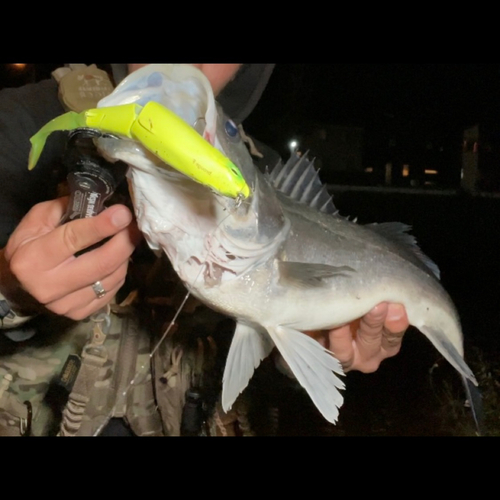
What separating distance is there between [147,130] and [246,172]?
35 cm

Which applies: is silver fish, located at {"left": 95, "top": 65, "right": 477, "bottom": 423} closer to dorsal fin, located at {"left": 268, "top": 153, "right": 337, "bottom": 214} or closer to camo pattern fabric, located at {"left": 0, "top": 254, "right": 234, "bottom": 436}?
dorsal fin, located at {"left": 268, "top": 153, "right": 337, "bottom": 214}

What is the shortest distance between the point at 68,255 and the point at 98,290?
19 centimetres

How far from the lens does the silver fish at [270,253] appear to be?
0.85 metres

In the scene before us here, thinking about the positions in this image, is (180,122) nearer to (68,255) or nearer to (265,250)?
(265,250)

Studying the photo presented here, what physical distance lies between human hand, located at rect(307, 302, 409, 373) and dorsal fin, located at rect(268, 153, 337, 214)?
0.41m

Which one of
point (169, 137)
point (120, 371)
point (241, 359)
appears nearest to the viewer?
point (169, 137)

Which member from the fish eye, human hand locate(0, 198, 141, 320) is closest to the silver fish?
the fish eye

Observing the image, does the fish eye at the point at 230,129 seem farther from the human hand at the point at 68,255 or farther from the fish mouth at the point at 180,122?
the human hand at the point at 68,255

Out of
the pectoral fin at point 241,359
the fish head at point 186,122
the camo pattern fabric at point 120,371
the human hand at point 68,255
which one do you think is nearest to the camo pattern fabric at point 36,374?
the camo pattern fabric at point 120,371

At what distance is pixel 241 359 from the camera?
1235 millimetres

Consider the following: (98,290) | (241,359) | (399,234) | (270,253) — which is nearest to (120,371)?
(98,290)

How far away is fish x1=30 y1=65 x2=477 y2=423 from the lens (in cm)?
84

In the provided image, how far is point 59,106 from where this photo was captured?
72.9 inches

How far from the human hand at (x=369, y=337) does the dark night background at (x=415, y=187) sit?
1.11 meters
